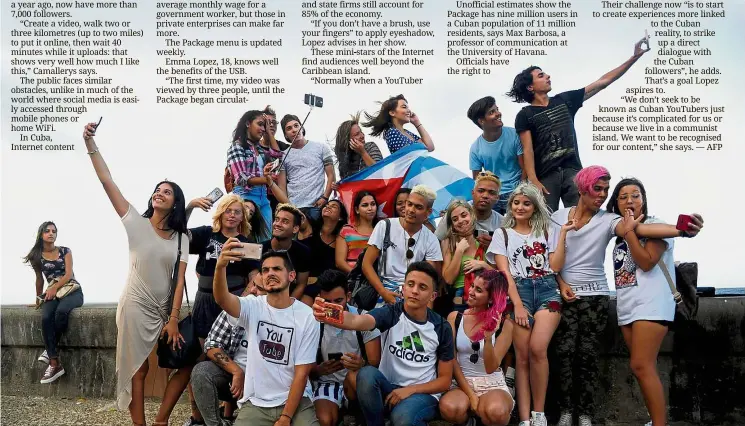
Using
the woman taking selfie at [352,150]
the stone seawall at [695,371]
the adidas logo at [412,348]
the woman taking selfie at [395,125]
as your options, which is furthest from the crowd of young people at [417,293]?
the woman taking selfie at [395,125]

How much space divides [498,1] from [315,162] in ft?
10.5

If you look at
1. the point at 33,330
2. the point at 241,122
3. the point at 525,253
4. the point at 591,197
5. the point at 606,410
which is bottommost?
the point at 606,410

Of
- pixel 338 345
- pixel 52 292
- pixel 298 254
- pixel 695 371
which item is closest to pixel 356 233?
pixel 298 254

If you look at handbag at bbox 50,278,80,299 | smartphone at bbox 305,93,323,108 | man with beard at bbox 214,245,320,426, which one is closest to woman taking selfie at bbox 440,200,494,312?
man with beard at bbox 214,245,320,426

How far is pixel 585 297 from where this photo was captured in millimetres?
6090

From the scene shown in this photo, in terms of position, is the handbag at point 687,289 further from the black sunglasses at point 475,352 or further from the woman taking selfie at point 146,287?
the woman taking selfie at point 146,287

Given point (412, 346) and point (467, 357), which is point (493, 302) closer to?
point (467, 357)

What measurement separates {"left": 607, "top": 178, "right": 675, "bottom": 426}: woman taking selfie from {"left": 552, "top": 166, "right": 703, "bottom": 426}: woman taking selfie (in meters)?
0.16

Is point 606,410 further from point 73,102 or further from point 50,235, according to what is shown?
point 73,102

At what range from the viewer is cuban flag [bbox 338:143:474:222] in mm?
7953

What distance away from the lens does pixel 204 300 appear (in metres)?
6.32

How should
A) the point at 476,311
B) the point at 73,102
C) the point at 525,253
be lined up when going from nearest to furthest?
the point at 476,311, the point at 525,253, the point at 73,102

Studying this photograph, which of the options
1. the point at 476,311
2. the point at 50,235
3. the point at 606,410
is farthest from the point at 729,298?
the point at 50,235

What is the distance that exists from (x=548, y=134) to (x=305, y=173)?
2.57m
